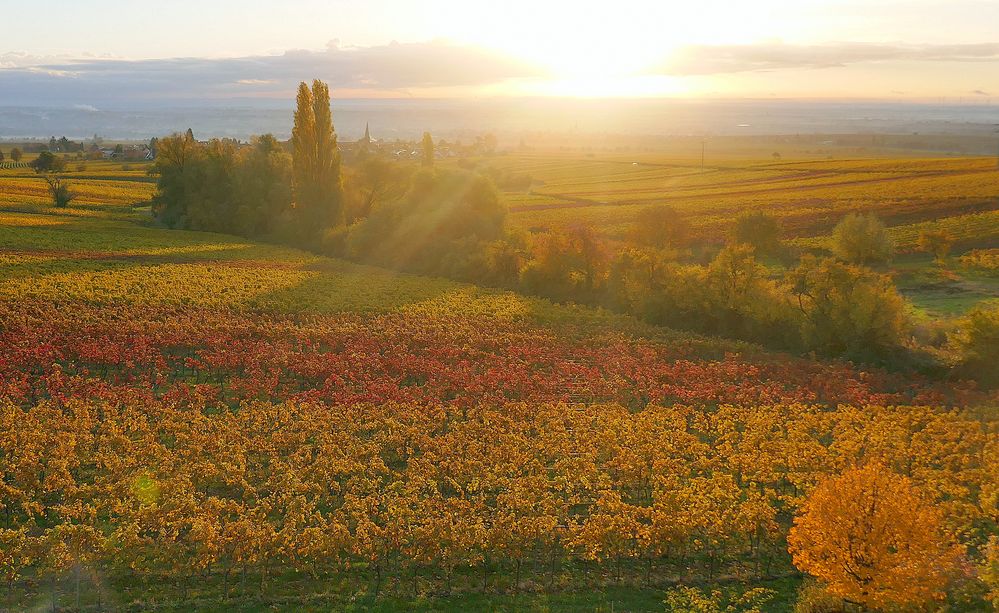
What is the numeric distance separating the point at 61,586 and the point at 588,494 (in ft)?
47.3

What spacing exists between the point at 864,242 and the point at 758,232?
836 centimetres

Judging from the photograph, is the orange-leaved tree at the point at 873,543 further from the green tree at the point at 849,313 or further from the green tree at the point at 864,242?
the green tree at the point at 864,242

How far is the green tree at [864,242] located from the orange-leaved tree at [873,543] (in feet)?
157

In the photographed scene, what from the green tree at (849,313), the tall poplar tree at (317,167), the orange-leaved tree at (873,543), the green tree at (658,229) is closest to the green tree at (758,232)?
the green tree at (658,229)

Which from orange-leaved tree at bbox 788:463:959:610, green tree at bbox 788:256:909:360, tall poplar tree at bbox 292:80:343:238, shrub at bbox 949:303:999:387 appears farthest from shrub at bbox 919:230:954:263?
tall poplar tree at bbox 292:80:343:238

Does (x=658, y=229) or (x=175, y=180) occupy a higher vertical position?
(x=175, y=180)

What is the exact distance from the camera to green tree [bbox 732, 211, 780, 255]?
63812mm

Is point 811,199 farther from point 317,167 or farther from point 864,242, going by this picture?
point 317,167

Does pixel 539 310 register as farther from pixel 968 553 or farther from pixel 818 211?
pixel 818 211

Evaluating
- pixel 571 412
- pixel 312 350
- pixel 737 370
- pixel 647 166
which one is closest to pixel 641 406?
pixel 571 412

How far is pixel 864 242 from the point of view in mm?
59062

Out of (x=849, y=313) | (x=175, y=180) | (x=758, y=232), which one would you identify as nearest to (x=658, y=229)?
(x=758, y=232)

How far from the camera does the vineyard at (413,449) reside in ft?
60.2

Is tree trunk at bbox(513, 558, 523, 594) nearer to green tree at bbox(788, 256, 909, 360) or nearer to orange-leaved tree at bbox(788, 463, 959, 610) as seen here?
orange-leaved tree at bbox(788, 463, 959, 610)
